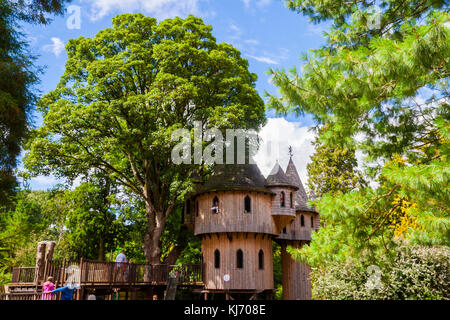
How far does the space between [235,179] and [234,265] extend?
494 centimetres

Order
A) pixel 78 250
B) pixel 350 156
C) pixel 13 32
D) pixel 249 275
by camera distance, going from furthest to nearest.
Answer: pixel 350 156, pixel 78 250, pixel 249 275, pixel 13 32

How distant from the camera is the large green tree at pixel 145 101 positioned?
19.6 meters

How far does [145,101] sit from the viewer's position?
19922 mm

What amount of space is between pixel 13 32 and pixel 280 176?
1571cm

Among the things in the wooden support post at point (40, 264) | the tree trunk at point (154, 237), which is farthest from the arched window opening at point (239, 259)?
the wooden support post at point (40, 264)

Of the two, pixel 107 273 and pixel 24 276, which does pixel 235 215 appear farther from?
pixel 24 276

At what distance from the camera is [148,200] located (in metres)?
22.4

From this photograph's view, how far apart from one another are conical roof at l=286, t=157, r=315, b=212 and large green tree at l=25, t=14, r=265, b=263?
5429 mm

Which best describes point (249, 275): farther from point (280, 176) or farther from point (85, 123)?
point (85, 123)

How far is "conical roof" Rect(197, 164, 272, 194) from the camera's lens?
864 inches

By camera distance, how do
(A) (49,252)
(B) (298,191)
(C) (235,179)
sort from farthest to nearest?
(B) (298,191)
(C) (235,179)
(A) (49,252)

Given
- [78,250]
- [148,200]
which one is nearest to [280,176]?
[148,200]

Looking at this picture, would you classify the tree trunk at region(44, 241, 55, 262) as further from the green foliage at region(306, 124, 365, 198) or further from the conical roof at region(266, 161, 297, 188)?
the green foliage at region(306, 124, 365, 198)

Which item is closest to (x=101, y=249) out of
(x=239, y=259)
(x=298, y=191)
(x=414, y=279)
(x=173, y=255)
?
(x=173, y=255)
